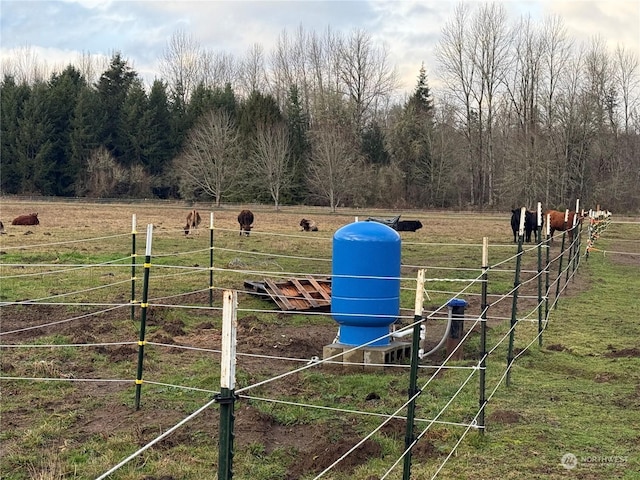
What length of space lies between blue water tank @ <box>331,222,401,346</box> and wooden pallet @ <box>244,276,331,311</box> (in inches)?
98.6

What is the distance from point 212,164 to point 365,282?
44444 millimetres

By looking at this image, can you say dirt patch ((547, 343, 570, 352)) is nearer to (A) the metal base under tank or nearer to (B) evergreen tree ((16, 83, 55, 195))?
(A) the metal base under tank

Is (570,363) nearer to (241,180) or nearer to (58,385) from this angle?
(58,385)

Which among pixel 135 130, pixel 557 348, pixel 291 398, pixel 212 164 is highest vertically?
pixel 135 130

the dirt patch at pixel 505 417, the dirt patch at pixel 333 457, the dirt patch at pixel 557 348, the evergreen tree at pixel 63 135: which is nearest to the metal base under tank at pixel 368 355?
the dirt patch at pixel 505 417

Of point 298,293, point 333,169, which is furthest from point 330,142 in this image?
point 298,293

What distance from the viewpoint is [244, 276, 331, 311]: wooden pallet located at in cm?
1020

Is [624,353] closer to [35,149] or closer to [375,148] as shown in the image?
[375,148]

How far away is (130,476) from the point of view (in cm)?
419

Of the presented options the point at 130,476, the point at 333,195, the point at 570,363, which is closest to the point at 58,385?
the point at 130,476

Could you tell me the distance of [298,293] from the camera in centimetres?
1059

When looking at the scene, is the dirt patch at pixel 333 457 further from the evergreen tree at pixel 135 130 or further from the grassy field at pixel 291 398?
the evergreen tree at pixel 135 130

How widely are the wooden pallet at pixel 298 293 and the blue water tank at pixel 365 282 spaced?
250cm

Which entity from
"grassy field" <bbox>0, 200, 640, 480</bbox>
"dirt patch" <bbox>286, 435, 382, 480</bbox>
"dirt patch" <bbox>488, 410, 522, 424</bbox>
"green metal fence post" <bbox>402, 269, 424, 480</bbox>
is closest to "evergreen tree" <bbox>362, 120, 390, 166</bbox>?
"grassy field" <bbox>0, 200, 640, 480</bbox>
